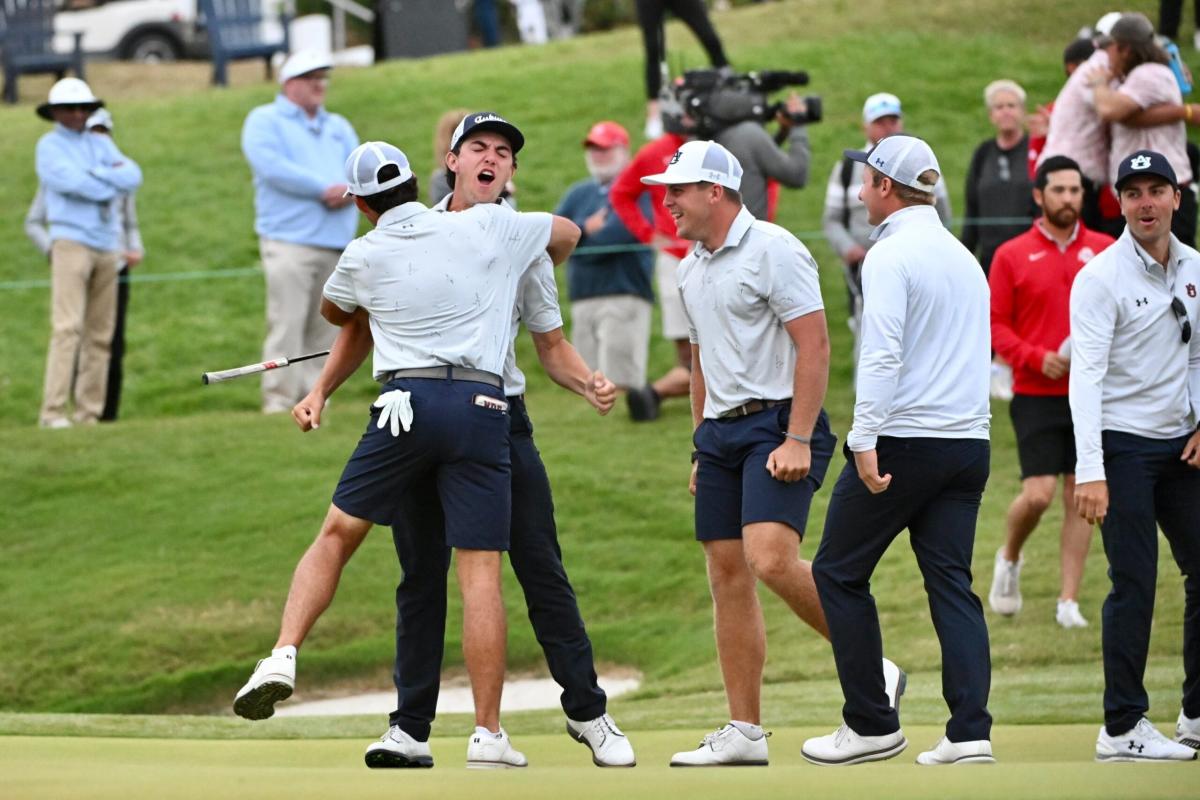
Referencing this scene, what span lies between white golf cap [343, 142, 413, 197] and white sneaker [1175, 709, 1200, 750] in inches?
142

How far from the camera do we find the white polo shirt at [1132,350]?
7.43 m

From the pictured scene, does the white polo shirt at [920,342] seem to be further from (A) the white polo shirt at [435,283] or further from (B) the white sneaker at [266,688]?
(B) the white sneaker at [266,688]

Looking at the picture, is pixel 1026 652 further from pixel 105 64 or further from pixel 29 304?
pixel 105 64

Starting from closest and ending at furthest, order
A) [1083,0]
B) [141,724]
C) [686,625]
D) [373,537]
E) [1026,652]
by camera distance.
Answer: [141,724] → [1026,652] → [686,625] → [373,537] → [1083,0]

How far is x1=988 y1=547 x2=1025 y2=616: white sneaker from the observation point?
10.8 meters

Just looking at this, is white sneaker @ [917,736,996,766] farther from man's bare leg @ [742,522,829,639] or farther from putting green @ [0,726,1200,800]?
man's bare leg @ [742,522,829,639]

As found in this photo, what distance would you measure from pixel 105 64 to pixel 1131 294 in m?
24.9

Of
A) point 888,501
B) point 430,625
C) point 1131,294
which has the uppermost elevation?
point 1131,294

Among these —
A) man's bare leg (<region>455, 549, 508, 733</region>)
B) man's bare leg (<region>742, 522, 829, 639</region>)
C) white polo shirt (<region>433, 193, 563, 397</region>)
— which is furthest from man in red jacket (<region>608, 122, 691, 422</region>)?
man's bare leg (<region>455, 549, 508, 733</region>)

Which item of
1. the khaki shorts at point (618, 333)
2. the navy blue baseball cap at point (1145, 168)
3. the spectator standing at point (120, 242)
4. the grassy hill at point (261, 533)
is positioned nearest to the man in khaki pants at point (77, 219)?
the spectator standing at point (120, 242)

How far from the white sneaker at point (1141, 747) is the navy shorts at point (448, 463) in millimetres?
2306

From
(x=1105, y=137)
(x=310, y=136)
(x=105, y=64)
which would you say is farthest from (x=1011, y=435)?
(x=105, y=64)

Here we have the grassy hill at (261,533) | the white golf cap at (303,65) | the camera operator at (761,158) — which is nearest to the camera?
the grassy hill at (261,533)

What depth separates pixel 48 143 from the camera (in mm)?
14367
